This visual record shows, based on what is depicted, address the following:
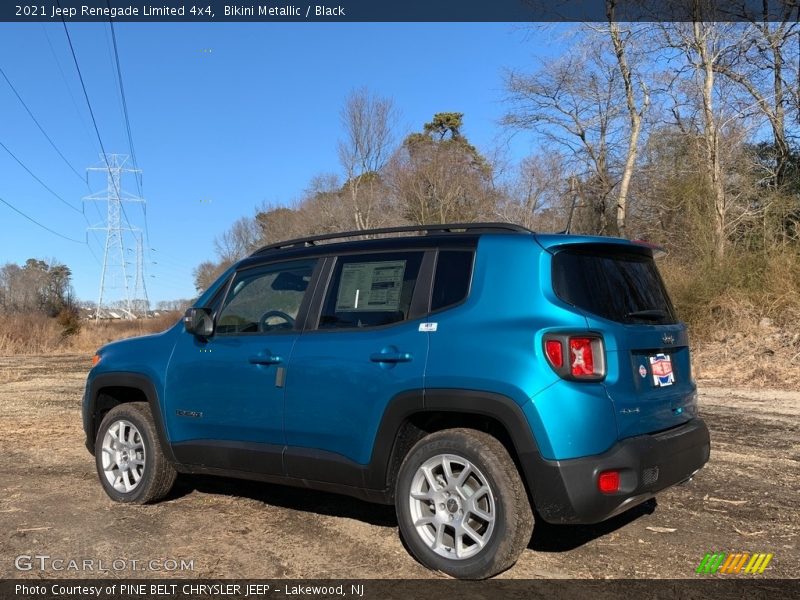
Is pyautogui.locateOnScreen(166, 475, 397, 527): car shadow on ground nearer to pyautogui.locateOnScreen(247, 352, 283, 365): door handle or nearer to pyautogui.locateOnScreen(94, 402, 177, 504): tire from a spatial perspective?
pyautogui.locateOnScreen(94, 402, 177, 504): tire

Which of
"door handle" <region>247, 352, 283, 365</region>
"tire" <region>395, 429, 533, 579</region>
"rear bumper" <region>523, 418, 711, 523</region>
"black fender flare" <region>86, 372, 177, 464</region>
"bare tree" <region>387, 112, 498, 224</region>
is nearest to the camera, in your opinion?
"rear bumper" <region>523, 418, 711, 523</region>

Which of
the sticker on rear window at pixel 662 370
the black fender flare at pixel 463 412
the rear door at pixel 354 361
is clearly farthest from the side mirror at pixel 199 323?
the sticker on rear window at pixel 662 370

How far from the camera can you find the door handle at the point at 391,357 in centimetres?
387

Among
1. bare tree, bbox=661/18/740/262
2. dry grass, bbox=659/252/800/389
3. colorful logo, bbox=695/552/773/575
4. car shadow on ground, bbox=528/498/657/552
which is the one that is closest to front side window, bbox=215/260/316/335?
car shadow on ground, bbox=528/498/657/552

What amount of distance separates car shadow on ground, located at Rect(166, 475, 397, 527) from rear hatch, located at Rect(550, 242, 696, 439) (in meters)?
1.89

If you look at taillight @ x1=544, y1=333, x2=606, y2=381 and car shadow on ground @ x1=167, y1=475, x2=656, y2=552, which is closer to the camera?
taillight @ x1=544, y1=333, x2=606, y2=381

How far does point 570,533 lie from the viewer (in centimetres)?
442

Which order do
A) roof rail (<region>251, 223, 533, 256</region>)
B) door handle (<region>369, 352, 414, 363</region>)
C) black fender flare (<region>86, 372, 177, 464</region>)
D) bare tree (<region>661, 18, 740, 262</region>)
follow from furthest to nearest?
bare tree (<region>661, 18, 740, 262</region>)
black fender flare (<region>86, 372, 177, 464</region>)
roof rail (<region>251, 223, 533, 256</region>)
door handle (<region>369, 352, 414, 363</region>)

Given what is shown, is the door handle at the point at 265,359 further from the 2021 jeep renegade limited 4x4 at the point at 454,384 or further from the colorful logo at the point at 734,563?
the colorful logo at the point at 734,563

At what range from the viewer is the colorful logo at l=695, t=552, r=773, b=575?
373 centimetres

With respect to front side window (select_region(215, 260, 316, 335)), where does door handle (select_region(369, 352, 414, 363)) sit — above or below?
below

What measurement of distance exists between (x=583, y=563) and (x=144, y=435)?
3.24 metres

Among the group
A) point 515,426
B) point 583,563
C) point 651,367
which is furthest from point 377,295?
point 583,563

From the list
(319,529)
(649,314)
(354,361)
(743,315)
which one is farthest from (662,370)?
(743,315)
